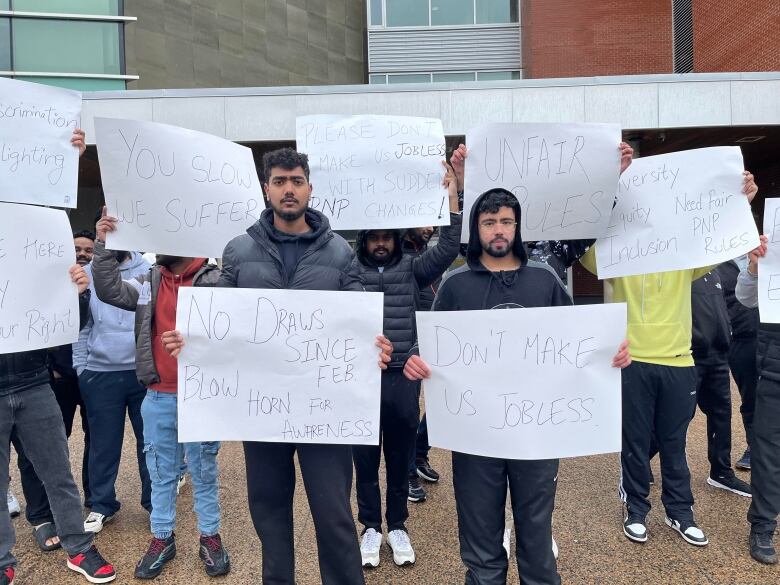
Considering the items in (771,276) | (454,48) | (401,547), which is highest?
(454,48)

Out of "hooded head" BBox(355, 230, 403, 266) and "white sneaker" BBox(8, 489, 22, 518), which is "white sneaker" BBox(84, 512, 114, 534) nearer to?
"white sneaker" BBox(8, 489, 22, 518)

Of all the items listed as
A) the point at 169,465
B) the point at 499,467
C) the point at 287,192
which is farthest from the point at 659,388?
the point at 169,465

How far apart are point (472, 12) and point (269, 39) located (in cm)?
787

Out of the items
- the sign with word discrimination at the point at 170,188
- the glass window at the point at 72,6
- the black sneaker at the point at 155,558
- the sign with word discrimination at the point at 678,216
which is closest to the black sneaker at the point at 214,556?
the black sneaker at the point at 155,558

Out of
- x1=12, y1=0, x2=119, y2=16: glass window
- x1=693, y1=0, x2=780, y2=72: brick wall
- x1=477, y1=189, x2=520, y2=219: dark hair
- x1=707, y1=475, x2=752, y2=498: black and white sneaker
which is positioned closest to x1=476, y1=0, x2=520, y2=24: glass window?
x1=693, y1=0, x2=780, y2=72: brick wall

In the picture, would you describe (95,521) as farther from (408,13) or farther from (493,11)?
(493,11)

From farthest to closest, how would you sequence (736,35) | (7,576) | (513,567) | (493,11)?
(493,11)
(736,35)
(513,567)
(7,576)

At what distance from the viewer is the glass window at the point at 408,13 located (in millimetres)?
22062

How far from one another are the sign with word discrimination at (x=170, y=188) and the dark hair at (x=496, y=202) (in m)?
1.38

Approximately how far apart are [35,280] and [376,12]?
876 inches

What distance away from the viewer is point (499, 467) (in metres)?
2.62

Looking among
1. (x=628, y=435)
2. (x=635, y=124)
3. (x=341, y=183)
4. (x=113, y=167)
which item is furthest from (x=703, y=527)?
(x=635, y=124)

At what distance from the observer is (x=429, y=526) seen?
3859 mm

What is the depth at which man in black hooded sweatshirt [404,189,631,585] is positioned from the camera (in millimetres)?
2588
